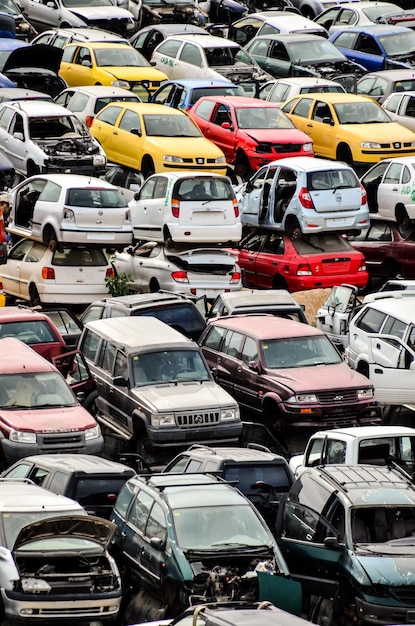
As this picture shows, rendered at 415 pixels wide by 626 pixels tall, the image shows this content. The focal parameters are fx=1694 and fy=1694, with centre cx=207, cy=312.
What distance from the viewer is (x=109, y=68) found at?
3997cm

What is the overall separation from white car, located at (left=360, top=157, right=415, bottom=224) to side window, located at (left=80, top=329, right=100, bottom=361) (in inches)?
335

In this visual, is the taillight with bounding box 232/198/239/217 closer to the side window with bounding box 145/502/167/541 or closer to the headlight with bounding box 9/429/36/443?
the headlight with bounding box 9/429/36/443

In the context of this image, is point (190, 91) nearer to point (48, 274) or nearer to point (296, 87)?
point (296, 87)

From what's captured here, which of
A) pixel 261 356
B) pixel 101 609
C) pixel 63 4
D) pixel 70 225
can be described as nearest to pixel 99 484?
pixel 101 609

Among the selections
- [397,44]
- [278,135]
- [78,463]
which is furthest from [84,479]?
[397,44]

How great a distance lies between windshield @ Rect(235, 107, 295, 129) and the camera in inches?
1378

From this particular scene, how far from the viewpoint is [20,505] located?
16.3m

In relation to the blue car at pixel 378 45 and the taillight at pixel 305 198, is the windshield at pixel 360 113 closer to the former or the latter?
the taillight at pixel 305 198

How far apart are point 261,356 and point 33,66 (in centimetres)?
1831

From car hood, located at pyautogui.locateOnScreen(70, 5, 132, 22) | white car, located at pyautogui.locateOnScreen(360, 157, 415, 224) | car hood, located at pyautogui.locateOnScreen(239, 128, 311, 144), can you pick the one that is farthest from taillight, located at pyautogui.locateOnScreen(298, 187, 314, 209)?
car hood, located at pyautogui.locateOnScreen(70, 5, 132, 22)

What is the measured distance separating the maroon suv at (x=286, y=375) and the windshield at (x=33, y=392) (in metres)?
2.98

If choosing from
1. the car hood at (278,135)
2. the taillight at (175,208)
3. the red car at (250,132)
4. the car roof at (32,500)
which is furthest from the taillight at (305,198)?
the car roof at (32,500)

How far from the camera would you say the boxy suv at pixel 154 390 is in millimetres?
21516

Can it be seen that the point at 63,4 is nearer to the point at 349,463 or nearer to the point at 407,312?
the point at 407,312
